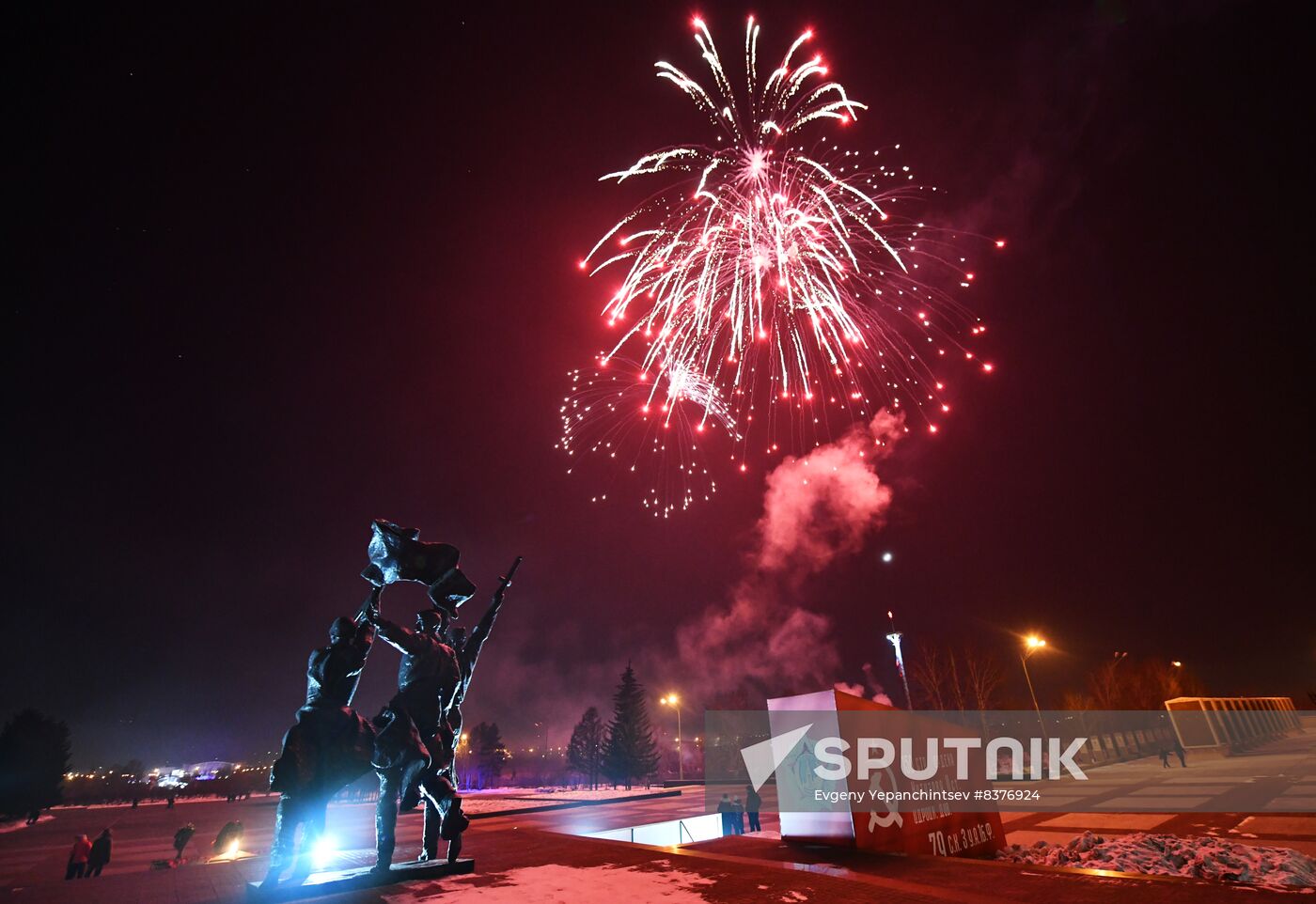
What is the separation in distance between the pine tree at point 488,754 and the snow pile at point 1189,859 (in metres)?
69.1

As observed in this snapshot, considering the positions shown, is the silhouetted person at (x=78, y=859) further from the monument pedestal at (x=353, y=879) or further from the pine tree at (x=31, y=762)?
the pine tree at (x=31, y=762)

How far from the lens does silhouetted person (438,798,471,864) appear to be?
8.26 meters

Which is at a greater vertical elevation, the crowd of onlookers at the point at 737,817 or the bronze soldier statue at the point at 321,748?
the bronze soldier statue at the point at 321,748

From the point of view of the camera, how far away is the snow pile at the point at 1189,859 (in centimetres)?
782

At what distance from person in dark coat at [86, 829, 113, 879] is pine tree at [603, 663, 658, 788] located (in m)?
46.0

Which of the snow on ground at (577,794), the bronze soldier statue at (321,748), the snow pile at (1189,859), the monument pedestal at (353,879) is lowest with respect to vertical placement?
the snow on ground at (577,794)

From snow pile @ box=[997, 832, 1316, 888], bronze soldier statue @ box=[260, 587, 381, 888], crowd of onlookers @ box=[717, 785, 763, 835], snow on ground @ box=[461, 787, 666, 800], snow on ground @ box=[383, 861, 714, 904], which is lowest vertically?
snow on ground @ box=[461, 787, 666, 800]

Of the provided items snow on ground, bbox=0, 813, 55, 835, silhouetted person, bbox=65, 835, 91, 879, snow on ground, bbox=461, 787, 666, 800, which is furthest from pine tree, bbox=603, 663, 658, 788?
silhouetted person, bbox=65, 835, 91, 879

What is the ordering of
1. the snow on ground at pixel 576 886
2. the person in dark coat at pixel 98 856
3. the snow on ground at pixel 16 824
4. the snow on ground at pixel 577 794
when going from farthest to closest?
the snow on ground at pixel 577 794
the snow on ground at pixel 16 824
the person in dark coat at pixel 98 856
the snow on ground at pixel 576 886

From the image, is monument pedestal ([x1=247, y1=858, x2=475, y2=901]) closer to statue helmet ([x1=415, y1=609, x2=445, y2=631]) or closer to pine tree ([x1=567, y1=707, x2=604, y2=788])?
statue helmet ([x1=415, y1=609, x2=445, y2=631])

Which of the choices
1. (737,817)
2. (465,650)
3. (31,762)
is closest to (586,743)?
(31,762)

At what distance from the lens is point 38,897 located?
25.3ft

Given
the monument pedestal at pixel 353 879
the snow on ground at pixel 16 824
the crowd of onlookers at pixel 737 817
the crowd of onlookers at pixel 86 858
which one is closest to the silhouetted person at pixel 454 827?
the monument pedestal at pixel 353 879

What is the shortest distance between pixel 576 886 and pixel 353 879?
9.87ft
